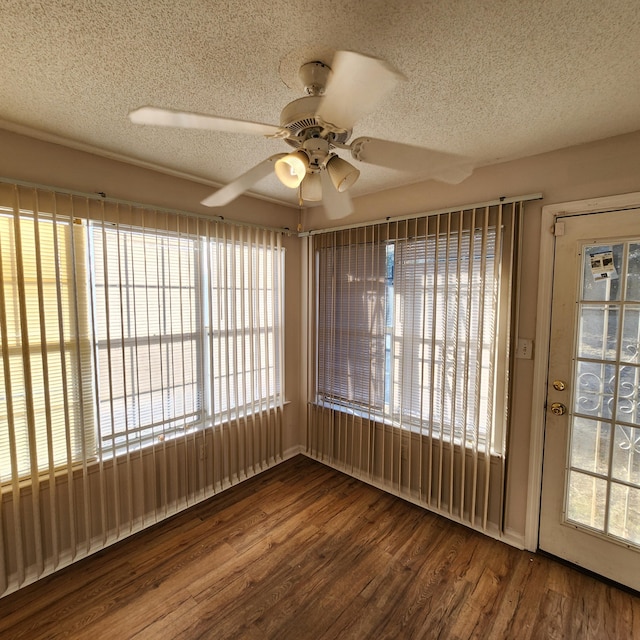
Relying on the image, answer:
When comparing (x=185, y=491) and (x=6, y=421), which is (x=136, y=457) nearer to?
(x=185, y=491)

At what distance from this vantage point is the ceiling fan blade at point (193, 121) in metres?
0.92

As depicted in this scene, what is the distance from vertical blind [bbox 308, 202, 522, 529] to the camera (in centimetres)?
213

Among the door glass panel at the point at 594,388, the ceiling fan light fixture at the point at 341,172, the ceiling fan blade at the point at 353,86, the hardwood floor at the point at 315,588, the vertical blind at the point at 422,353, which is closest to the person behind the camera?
the ceiling fan blade at the point at 353,86

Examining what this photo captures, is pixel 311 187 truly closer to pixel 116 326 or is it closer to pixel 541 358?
pixel 116 326

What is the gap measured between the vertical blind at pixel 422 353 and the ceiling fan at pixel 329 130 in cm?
110

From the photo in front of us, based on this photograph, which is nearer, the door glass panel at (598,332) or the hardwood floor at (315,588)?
the hardwood floor at (315,588)

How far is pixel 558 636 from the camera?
1551 mm

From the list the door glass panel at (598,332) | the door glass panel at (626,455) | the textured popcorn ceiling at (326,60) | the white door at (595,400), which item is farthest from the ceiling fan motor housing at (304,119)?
the door glass panel at (626,455)

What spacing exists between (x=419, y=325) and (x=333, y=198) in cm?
138

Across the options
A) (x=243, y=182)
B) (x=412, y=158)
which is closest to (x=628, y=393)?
(x=412, y=158)

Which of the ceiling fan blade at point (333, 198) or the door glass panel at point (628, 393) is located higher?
the ceiling fan blade at point (333, 198)

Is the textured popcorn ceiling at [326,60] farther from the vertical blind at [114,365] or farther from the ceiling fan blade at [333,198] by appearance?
the vertical blind at [114,365]

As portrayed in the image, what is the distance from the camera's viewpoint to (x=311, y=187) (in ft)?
4.33

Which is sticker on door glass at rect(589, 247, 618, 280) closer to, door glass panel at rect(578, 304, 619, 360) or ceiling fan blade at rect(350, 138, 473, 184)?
door glass panel at rect(578, 304, 619, 360)
